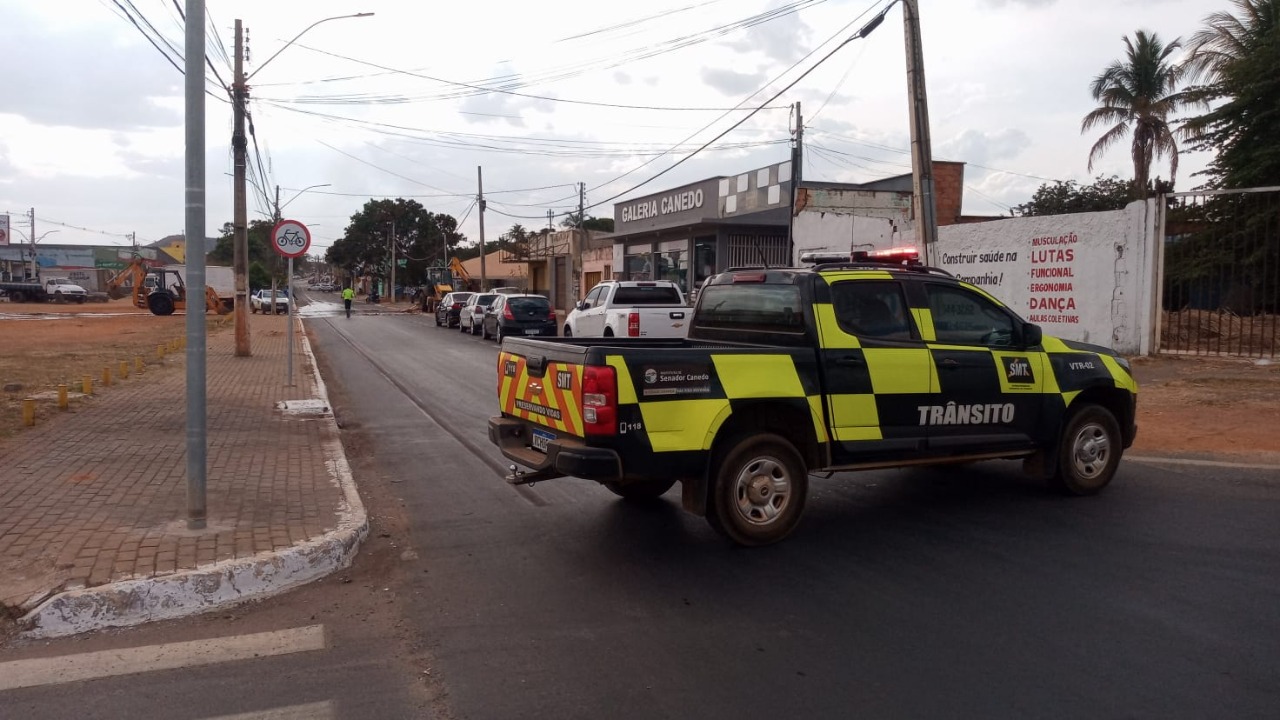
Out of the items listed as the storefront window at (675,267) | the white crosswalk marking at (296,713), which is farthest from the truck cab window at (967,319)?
the storefront window at (675,267)

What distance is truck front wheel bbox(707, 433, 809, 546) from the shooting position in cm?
615

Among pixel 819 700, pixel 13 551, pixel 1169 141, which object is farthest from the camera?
pixel 1169 141

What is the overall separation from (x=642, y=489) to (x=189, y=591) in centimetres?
337

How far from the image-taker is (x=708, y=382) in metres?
6.00

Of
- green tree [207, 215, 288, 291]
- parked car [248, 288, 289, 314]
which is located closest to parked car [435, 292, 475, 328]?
parked car [248, 288, 289, 314]

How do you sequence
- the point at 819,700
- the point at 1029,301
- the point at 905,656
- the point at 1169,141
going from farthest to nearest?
the point at 1169,141
the point at 1029,301
the point at 905,656
the point at 819,700

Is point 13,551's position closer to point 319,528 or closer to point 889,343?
point 319,528

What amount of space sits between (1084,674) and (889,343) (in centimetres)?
291

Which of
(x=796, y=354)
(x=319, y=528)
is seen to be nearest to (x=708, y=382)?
(x=796, y=354)

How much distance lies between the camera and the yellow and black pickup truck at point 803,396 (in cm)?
586

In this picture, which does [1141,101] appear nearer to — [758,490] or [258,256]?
[758,490]

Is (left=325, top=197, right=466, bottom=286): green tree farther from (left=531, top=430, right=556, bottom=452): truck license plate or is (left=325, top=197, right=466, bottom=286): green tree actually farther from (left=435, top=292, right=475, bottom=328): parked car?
(left=531, top=430, right=556, bottom=452): truck license plate

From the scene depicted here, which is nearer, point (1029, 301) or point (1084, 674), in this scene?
point (1084, 674)

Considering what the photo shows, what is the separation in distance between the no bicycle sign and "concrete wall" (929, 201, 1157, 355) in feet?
32.0
